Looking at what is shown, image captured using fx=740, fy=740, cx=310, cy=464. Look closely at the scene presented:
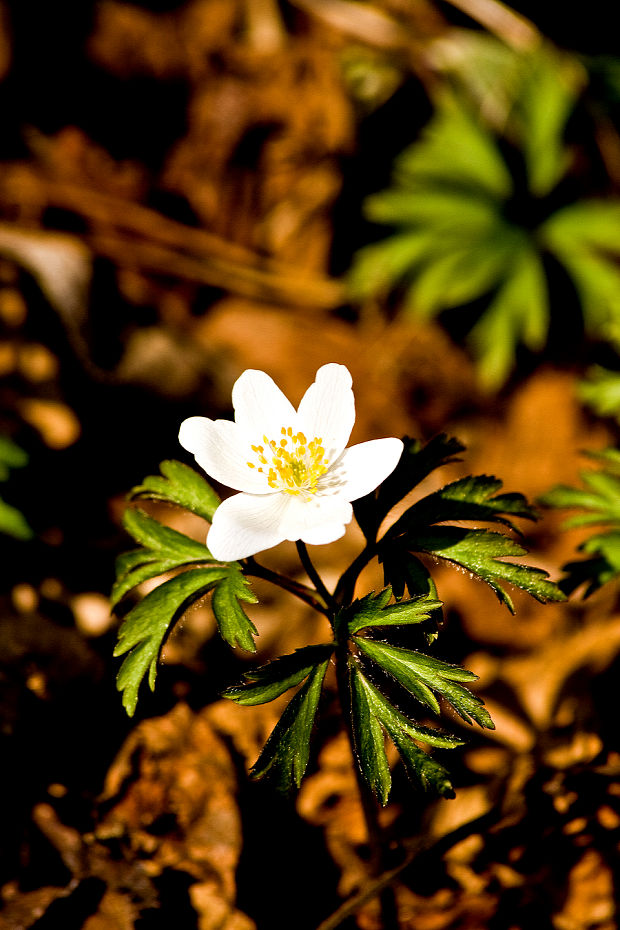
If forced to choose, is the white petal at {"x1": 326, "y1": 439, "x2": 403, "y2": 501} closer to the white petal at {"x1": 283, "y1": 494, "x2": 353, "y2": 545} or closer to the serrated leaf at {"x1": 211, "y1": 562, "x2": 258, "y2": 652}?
the white petal at {"x1": 283, "y1": 494, "x2": 353, "y2": 545}

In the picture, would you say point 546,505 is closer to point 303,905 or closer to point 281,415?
point 281,415

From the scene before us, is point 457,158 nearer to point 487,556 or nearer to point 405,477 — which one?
point 405,477

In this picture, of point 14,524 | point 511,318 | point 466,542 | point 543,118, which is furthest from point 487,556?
point 543,118

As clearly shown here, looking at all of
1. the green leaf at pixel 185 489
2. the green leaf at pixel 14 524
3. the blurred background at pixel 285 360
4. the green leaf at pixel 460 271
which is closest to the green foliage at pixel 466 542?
the green leaf at pixel 185 489

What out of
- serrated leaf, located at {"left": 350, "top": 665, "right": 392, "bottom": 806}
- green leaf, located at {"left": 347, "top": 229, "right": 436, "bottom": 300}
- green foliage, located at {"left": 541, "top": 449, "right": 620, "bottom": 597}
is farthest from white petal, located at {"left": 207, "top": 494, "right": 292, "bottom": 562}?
green leaf, located at {"left": 347, "top": 229, "right": 436, "bottom": 300}

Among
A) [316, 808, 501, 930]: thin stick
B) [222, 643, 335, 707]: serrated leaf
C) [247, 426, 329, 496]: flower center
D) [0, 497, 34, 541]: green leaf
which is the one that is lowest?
[316, 808, 501, 930]: thin stick
